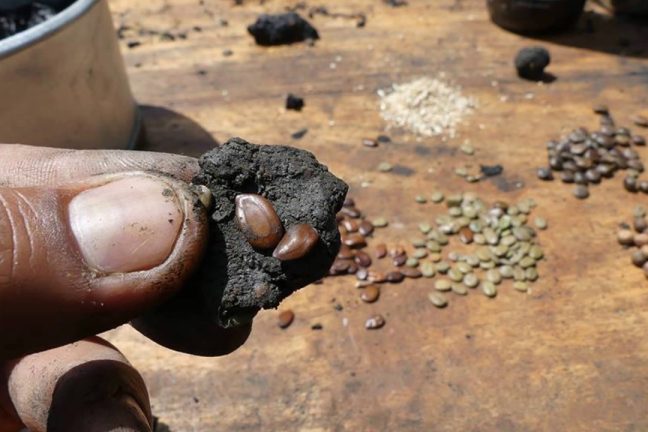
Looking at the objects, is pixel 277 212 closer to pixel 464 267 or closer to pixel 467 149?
pixel 464 267

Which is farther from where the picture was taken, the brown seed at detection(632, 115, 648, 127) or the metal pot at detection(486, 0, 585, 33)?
the metal pot at detection(486, 0, 585, 33)

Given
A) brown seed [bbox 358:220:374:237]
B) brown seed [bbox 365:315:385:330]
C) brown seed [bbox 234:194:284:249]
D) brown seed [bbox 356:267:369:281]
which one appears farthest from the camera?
brown seed [bbox 358:220:374:237]

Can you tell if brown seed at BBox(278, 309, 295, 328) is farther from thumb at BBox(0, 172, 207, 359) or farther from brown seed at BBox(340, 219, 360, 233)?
thumb at BBox(0, 172, 207, 359)

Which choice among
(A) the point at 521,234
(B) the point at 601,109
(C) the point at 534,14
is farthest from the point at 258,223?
(C) the point at 534,14

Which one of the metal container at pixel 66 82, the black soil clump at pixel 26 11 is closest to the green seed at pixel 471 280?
the metal container at pixel 66 82

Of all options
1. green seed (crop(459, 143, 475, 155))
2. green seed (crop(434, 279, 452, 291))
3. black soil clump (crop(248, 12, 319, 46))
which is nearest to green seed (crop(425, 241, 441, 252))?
green seed (crop(434, 279, 452, 291))

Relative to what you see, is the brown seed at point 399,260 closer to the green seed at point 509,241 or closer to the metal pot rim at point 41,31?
the green seed at point 509,241

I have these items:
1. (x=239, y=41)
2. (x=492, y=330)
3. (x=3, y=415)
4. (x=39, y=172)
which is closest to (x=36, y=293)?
(x=39, y=172)

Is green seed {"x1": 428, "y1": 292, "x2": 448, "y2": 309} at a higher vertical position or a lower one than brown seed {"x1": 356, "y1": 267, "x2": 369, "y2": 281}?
lower
